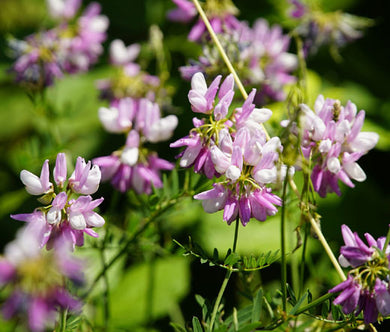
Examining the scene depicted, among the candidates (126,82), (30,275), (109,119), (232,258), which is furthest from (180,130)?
(30,275)

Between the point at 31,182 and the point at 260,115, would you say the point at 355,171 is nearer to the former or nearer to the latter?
the point at 260,115

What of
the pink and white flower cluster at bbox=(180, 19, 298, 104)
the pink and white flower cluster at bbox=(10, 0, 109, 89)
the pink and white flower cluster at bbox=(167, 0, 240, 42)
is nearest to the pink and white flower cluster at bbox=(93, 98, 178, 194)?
the pink and white flower cluster at bbox=(180, 19, 298, 104)

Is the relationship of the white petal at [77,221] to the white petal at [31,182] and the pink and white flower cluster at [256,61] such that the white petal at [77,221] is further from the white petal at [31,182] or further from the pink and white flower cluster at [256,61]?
the pink and white flower cluster at [256,61]

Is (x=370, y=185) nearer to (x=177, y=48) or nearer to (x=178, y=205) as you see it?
(x=177, y=48)

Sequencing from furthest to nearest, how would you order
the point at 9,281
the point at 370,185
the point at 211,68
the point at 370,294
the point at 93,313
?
Result: the point at 370,185
the point at 93,313
the point at 211,68
the point at 370,294
the point at 9,281

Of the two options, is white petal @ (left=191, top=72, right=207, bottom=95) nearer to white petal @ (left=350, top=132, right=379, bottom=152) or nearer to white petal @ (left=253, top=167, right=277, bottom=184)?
white petal @ (left=253, top=167, right=277, bottom=184)

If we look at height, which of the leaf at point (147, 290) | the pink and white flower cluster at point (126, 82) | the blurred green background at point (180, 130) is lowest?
the leaf at point (147, 290)

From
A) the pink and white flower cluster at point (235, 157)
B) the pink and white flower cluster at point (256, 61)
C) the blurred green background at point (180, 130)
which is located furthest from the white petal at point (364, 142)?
the blurred green background at point (180, 130)

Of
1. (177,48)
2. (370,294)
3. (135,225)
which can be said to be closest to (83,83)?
(177,48)
